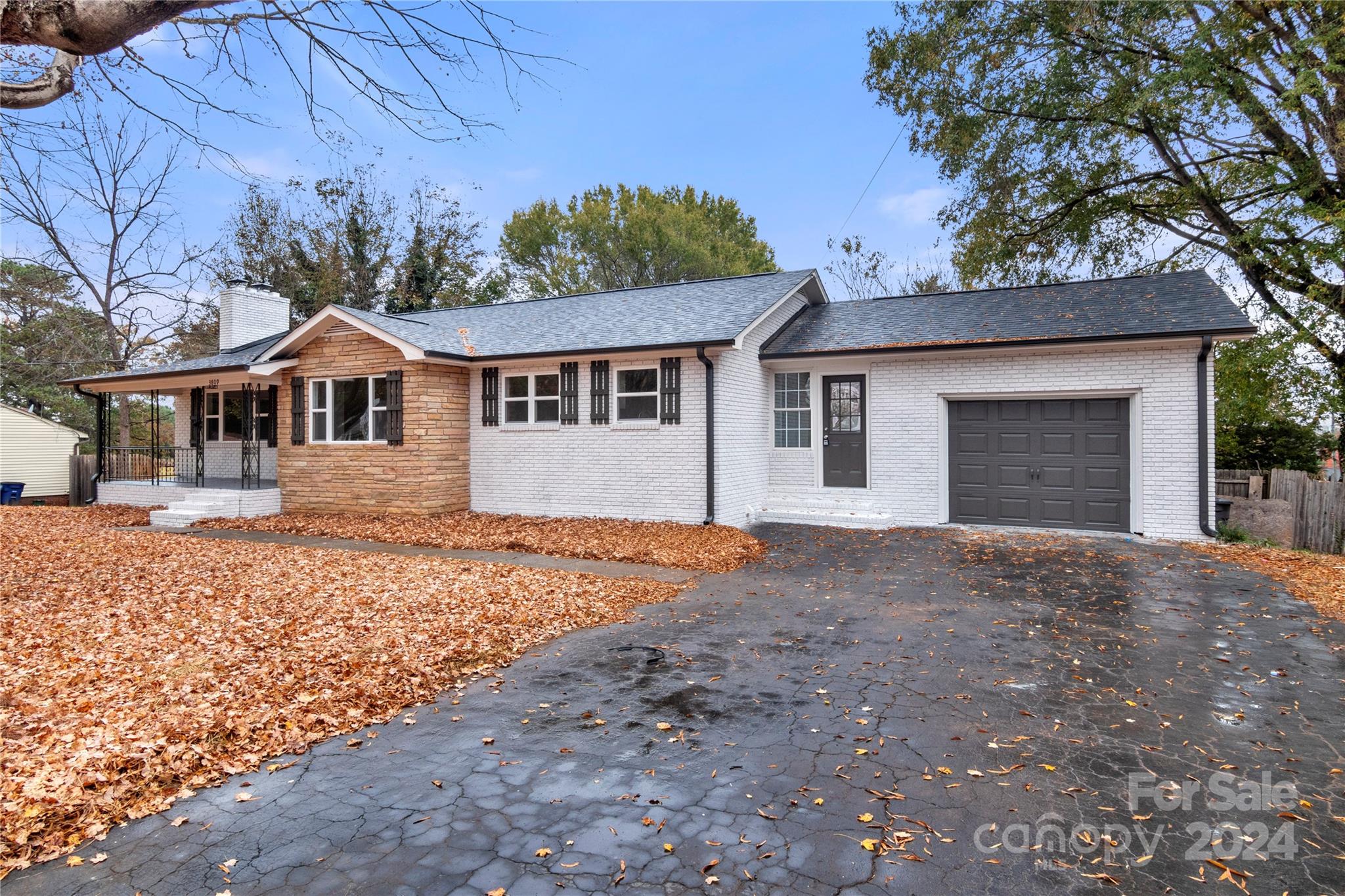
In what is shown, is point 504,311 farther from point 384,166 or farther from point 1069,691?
point 384,166

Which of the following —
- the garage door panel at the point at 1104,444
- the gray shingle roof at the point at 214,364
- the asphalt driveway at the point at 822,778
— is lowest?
the asphalt driveway at the point at 822,778

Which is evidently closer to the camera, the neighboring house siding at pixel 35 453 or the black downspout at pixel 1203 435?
the black downspout at pixel 1203 435

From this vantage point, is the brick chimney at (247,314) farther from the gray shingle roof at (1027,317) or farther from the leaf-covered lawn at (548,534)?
the gray shingle roof at (1027,317)

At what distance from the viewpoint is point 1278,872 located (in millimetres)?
2639

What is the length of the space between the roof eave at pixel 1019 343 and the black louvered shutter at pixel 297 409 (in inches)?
373

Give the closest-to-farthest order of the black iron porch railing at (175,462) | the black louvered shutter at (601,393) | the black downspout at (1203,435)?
the black downspout at (1203,435), the black louvered shutter at (601,393), the black iron porch railing at (175,462)

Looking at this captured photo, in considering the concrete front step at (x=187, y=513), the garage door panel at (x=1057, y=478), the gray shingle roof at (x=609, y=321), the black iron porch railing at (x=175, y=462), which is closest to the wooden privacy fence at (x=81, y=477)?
the black iron porch railing at (x=175, y=462)

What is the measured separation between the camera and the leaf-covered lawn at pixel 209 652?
330 centimetres

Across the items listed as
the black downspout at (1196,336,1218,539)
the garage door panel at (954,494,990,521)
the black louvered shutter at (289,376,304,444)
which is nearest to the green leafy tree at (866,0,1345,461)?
the black downspout at (1196,336,1218,539)

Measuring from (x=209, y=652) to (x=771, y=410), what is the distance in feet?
33.8

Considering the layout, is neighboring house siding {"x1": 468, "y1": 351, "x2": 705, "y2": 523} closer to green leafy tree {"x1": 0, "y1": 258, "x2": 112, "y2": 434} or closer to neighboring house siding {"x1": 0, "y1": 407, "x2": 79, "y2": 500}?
neighboring house siding {"x1": 0, "y1": 407, "x2": 79, "y2": 500}

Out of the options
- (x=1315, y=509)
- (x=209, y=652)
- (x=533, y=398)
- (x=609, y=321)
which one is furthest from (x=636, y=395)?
(x=1315, y=509)

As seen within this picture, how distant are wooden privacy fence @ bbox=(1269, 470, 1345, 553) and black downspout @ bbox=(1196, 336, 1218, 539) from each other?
7.35 feet

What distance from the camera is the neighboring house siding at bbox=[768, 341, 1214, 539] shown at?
10.5m
